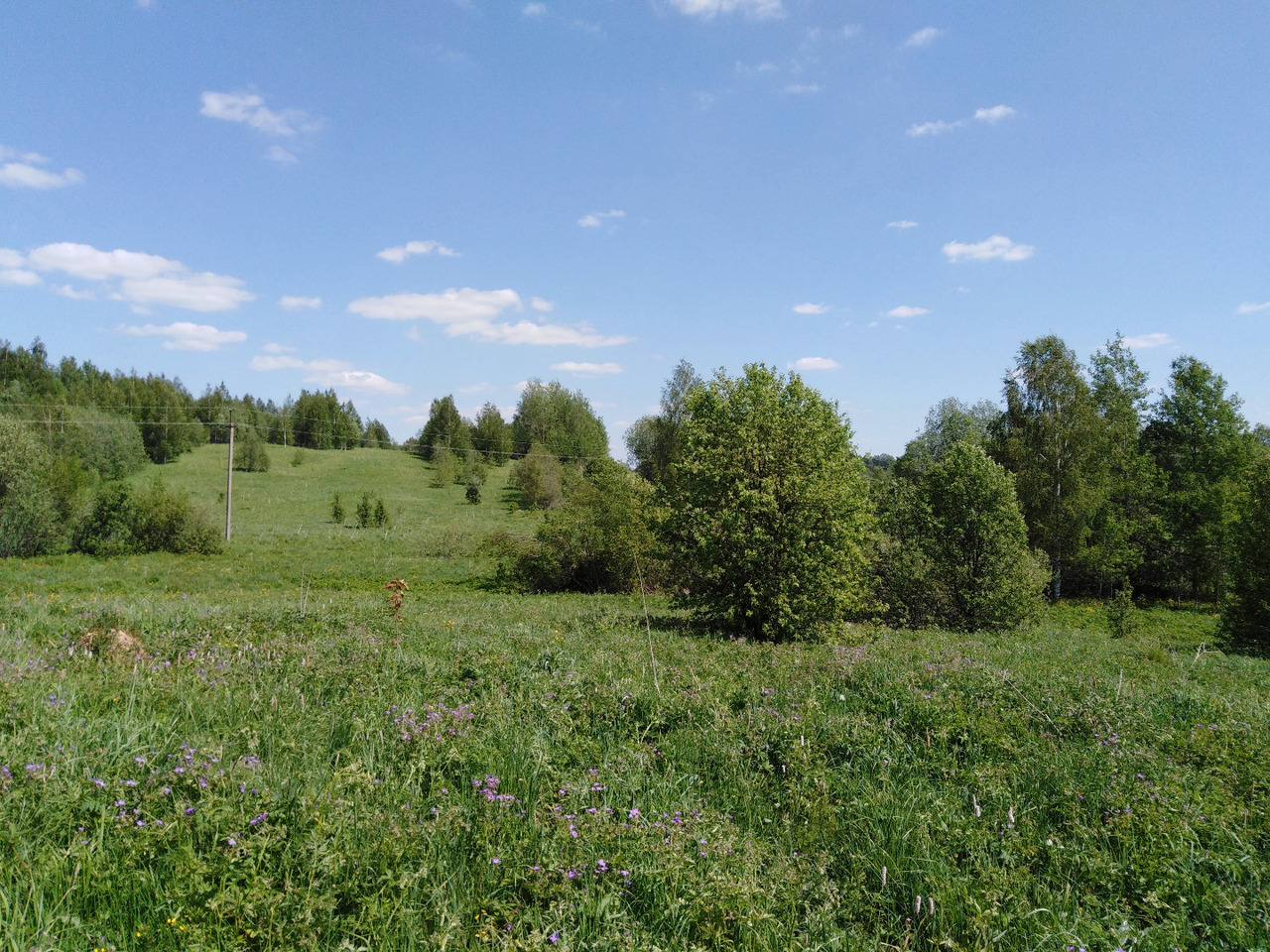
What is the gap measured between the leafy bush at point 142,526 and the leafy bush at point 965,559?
37.3 meters

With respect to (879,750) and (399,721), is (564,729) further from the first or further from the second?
(879,750)

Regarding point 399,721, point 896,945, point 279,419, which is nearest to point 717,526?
point 399,721

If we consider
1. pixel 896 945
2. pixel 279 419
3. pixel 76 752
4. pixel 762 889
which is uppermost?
pixel 279 419

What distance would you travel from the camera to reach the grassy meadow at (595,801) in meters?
3.03

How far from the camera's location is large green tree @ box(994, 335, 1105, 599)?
39.8 meters

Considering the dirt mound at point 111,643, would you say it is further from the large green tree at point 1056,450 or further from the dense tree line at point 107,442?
the large green tree at point 1056,450

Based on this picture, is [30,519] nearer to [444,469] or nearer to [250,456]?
[444,469]

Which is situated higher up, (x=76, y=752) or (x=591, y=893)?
(x=76, y=752)

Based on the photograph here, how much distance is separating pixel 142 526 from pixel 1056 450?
5486 centimetres

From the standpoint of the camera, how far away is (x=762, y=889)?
341cm

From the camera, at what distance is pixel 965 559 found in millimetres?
25375

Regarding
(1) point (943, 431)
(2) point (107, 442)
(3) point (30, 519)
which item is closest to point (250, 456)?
(2) point (107, 442)

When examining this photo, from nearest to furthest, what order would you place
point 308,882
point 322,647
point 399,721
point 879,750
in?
point 308,882, point 399,721, point 879,750, point 322,647

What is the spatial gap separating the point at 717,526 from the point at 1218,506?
1634 inches
